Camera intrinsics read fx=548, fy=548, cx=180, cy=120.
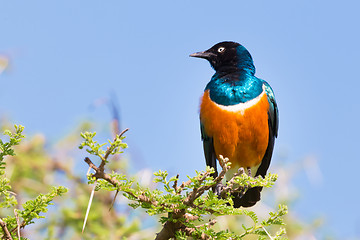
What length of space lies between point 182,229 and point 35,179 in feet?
9.76

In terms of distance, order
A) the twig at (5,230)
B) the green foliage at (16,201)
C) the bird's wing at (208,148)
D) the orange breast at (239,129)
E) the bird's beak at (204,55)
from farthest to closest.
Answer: the bird's beak at (204,55) < the bird's wing at (208,148) < the orange breast at (239,129) < the green foliage at (16,201) < the twig at (5,230)

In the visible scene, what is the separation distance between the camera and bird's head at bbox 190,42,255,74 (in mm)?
5836

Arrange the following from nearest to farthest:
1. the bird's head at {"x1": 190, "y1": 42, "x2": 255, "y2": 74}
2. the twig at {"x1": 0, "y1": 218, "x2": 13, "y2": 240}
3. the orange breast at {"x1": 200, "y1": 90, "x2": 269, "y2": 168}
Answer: the twig at {"x1": 0, "y1": 218, "x2": 13, "y2": 240}
the orange breast at {"x1": 200, "y1": 90, "x2": 269, "y2": 168}
the bird's head at {"x1": 190, "y1": 42, "x2": 255, "y2": 74}

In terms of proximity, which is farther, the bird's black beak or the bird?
the bird's black beak

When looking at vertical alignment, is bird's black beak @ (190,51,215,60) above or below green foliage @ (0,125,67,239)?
above

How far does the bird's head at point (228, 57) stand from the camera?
5.84m

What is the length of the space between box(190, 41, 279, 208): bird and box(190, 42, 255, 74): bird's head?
17 cm

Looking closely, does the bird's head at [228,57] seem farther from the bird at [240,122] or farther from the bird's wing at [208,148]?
the bird's wing at [208,148]

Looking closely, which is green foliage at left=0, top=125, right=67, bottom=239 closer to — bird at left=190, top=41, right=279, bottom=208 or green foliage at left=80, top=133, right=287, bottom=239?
green foliage at left=80, top=133, right=287, bottom=239

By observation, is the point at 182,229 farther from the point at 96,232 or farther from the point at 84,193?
the point at 84,193

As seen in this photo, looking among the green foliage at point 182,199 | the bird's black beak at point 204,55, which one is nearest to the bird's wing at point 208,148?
the bird's black beak at point 204,55

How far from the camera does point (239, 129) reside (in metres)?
5.09

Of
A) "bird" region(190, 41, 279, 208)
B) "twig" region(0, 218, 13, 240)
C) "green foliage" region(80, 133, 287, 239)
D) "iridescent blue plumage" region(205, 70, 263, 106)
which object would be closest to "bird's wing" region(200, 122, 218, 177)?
"bird" region(190, 41, 279, 208)

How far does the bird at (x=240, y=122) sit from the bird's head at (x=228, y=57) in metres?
0.17
